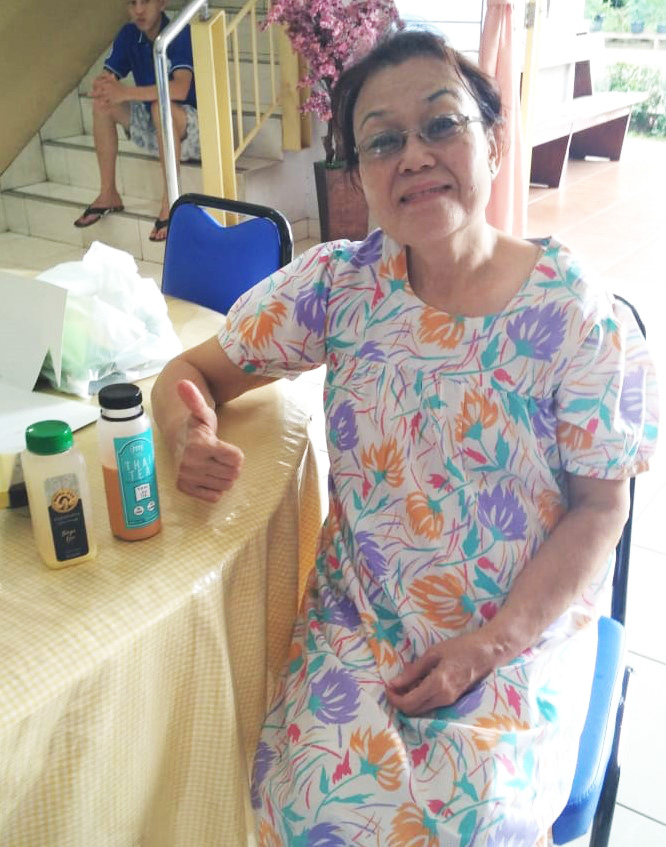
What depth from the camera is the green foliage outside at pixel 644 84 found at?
7.37 m

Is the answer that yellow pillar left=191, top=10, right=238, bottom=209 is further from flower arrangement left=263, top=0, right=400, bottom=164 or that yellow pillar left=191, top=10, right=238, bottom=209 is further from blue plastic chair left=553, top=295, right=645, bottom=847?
blue plastic chair left=553, top=295, right=645, bottom=847

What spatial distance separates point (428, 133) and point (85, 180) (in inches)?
184

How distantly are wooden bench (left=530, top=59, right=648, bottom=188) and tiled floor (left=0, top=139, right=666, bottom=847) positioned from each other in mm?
175

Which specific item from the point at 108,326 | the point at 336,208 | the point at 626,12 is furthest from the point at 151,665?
the point at 626,12

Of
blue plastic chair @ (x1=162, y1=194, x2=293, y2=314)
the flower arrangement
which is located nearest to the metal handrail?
the flower arrangement

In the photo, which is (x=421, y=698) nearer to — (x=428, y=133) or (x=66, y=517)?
(x=66, y=517)

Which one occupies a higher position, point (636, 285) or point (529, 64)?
point (529, 64)

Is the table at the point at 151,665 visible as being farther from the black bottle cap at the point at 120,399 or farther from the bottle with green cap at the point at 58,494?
the black bottle cap at the point at 120,399

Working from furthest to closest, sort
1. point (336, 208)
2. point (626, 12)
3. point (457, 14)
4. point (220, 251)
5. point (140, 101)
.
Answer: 1. point (626, 12)
2. point (457, 14)
3. point (140, 101)
4. point (336, 208)
5. point (220, 251)

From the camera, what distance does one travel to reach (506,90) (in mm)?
3506

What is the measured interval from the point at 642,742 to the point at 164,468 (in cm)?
120

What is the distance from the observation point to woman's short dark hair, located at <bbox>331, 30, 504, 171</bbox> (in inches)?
44.1

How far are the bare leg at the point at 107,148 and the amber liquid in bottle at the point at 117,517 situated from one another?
4.12 m

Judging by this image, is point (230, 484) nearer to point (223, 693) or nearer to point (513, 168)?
point (223, 693)
